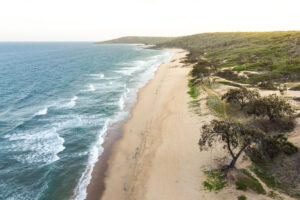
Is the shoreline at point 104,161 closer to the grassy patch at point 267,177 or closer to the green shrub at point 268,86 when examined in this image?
the grassy patch at point 267,177

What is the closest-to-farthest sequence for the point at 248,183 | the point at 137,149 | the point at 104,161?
1. the point at 248,183
2. the point at 104,161
3. the point at 137,149

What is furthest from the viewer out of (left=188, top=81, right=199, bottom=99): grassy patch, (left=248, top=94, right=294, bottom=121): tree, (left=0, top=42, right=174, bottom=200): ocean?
(left=188, top=81, right=199, bottom=99): grassy patch

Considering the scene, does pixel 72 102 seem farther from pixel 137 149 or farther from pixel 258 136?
pixel 258 136

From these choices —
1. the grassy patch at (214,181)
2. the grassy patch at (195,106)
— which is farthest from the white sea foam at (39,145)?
the grassy patch at (195,106)

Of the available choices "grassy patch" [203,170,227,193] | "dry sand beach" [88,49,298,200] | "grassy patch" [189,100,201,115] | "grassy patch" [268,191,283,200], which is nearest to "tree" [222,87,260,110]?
"dry sand beach" [88,49,298,200]

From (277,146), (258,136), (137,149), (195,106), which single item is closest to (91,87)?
(195,106)

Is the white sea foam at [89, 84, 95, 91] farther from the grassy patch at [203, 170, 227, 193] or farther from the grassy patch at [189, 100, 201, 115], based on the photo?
the grassy patch at [203, 170, 227, 193]
